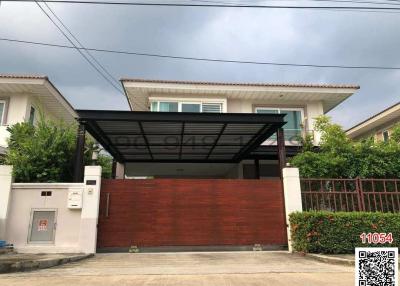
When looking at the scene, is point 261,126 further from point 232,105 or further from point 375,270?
point 375,270

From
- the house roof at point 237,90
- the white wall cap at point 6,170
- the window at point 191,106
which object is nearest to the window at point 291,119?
the house roof at point 237,90

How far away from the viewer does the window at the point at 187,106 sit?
18.2m

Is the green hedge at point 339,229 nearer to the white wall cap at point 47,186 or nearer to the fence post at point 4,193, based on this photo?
the white wall cap at point 47,186

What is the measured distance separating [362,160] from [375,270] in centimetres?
1082

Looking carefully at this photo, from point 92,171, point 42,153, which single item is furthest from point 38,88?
point 92,171

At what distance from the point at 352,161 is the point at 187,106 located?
894cm

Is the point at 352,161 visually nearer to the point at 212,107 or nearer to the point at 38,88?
the point at 212,107

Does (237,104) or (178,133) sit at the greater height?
(237,104)

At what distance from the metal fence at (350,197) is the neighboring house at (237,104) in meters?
→ 5.32

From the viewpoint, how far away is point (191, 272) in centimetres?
709

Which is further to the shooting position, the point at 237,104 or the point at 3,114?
the point at 237,104

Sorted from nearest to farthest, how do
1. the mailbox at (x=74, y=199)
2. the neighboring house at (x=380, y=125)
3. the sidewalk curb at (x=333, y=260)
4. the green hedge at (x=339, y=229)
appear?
the sidewalk curb at (x=333, y=260) < the green hedge at (x=339, y=229) < the mailbox at (x=74, y=199) < the neighboring house at (x=380, y=125)

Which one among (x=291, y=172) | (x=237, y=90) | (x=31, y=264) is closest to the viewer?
(x=31, y=264)

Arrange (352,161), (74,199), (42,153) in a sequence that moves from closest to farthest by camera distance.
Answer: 1. (74,199)
2. (42,153)
3. (352,161)
